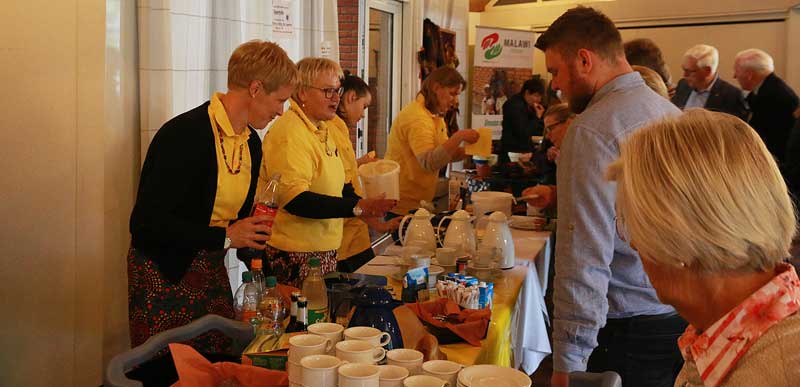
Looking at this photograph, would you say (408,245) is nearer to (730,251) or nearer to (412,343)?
(412,343)

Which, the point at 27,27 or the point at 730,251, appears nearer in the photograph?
the point at 730,251

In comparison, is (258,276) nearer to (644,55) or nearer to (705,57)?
(644,55)

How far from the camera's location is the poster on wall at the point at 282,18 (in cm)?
420

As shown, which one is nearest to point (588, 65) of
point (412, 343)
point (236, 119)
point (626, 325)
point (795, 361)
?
point (626, 325)

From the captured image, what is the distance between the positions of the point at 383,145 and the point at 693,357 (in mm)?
6293

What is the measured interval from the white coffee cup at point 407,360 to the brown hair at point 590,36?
1.09 metres

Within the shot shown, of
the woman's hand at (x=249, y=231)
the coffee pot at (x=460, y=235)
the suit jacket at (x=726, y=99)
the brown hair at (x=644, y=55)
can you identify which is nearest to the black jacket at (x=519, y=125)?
the suit jacket at (x=726, y=99)

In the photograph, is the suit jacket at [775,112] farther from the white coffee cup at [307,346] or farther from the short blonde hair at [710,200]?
the short blonde hair at [710,200]

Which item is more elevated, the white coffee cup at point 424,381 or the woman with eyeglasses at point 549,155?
the woman with eyeglasses at point 549,155

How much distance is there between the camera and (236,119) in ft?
8.25

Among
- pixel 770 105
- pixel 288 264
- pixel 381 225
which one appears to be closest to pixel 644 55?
pixel 381 225

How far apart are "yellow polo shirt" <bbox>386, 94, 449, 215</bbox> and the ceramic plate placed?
3006 millimetres

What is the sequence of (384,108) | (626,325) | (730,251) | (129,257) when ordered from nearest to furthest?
1. (730,251)
2. (626,325)
3. (129,257)
4. (384,108)

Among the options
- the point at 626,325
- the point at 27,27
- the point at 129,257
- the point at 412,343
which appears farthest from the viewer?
the point at 27,27
